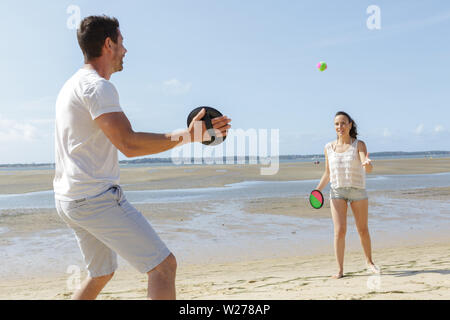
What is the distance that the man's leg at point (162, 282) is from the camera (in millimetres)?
2223

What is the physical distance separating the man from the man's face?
0.9 inches

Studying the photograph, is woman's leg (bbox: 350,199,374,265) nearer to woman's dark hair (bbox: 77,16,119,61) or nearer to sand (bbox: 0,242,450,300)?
sand (bbox: 0,242,450,300)

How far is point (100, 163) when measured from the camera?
2.25 meters

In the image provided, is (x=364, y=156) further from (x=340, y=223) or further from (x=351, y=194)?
(x=340, y=223)

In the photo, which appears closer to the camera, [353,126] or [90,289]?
[90,289]

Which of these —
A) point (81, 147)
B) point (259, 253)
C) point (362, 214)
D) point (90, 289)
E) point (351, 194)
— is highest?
point (81, 147)

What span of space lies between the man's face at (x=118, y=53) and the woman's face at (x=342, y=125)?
326cm

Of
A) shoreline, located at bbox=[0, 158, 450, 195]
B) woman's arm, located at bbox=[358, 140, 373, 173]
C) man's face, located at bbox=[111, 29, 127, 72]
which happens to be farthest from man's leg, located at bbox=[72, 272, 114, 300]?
Answer: shoreline, located at bbox=[0, 158, 450, 195]

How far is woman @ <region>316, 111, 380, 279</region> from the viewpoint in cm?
486

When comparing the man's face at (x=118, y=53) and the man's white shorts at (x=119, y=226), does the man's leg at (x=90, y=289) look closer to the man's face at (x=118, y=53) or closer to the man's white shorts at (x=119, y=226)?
the man's white shorts at (x=119, y=226)

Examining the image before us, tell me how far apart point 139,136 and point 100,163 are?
1.05 feet

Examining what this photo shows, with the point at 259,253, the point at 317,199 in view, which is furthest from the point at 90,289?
the point at 259,253

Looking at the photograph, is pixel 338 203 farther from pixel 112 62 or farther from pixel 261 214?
pixel 261 214

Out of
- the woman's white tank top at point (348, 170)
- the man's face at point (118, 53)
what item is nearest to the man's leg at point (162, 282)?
the man's face at point (118, 53)
